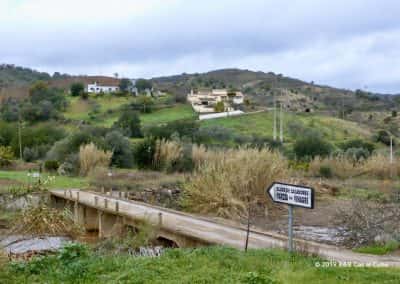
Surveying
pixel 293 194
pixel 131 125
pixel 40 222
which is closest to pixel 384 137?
pixel 131 125

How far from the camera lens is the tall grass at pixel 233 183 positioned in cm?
1741

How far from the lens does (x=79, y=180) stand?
27266mm

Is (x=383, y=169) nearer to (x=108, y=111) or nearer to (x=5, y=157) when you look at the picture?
(x=5, y=157)

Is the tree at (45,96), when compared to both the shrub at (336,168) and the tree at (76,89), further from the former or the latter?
the shrub at (336,168)

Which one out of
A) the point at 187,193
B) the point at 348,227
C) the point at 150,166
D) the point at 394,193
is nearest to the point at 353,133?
the point at 150,166

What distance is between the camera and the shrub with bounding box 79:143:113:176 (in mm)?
28891

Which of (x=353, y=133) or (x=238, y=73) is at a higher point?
(x=238, y=73)

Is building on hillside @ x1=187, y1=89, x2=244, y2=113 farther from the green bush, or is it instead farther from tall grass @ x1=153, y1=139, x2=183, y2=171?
the green bush

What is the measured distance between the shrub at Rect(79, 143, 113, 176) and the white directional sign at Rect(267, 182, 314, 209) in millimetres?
21856

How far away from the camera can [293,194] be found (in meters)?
7.56

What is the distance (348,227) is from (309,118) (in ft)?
156

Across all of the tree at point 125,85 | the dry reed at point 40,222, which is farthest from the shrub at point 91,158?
the tree at point 125,85

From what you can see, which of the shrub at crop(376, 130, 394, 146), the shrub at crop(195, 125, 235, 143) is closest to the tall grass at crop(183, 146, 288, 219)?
the shrub at crop(195, 125, 235, 143)

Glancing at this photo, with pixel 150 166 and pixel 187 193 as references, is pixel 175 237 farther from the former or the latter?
pixel 150 166
